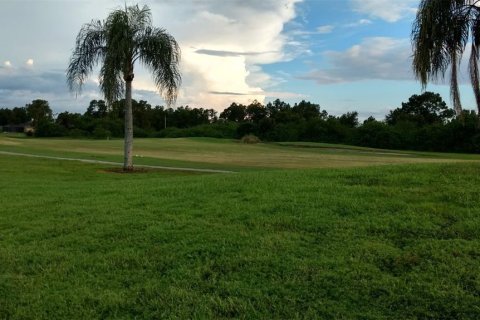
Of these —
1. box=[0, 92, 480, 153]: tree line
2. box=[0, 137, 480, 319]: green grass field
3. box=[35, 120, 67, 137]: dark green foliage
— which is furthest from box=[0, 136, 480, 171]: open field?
box=[35, 120, 67, 137]: dark green foliage

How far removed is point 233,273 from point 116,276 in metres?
1.22

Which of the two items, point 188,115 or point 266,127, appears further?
point 188,115

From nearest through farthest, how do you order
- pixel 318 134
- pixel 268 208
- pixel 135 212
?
pixel 268 208 < pixel 135 212 < pixel 318 134

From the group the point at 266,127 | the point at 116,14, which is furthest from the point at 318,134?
the point at 116,14

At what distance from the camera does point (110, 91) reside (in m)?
21.6

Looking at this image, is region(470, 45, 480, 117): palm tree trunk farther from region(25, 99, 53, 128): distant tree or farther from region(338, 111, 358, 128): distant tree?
region(25, 99, 53, 128): distant tree

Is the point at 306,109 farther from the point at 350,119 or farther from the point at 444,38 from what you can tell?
the point at 444,38

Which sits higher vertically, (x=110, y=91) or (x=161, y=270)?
(x=110, y=91)

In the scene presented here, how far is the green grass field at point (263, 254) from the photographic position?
426 centimetres

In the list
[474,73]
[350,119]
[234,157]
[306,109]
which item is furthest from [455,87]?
[306,109]

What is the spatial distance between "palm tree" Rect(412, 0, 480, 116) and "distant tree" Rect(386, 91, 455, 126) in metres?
76.8

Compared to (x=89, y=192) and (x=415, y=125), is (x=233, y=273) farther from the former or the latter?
(x=415, y=125)

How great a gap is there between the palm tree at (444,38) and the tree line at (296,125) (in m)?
37.9

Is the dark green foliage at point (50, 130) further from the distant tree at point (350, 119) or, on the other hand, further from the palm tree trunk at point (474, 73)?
the palm tree trunk at point (474, 73)
